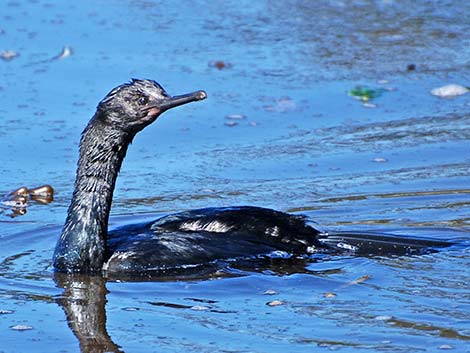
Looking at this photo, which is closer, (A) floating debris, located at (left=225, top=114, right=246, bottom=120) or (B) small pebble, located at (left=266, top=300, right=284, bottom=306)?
(B) small pebble, located at (left=266, top=300, right=284, bottom=306)

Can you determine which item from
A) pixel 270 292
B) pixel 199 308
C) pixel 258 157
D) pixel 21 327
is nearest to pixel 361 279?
pixel 270 292

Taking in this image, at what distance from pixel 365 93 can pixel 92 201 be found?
452cm

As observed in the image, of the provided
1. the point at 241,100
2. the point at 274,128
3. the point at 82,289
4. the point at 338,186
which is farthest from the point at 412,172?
the point at 82,289

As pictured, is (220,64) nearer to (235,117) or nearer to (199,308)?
(235,117)

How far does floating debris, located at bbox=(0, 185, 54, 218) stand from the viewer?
9.82m

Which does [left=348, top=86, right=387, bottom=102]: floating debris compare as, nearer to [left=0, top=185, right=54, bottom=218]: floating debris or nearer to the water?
the water

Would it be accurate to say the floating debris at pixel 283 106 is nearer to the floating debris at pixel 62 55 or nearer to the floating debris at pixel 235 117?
the floating debris at pixel 235 117

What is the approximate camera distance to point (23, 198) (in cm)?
992


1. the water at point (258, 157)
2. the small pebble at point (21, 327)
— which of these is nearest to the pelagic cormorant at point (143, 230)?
the water at point (258, 157)

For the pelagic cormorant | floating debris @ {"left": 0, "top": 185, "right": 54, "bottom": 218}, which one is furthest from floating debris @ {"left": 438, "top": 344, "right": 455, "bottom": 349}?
floating debris @ {"left": 0, "top": 185, "right": 54, "bottom": 218}

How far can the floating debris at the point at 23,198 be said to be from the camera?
9.82 metres

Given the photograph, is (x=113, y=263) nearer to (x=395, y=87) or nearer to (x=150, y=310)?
(x=150, y=310)

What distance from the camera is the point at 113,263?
27.8ft

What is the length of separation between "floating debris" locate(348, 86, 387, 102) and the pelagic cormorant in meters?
3.73
